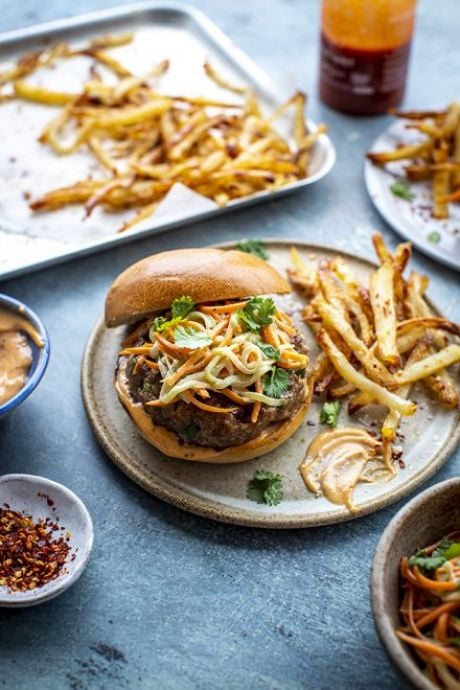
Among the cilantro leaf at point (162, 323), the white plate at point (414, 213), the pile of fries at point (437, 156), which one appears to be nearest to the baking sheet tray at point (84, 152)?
the white plate at point (414, 213)

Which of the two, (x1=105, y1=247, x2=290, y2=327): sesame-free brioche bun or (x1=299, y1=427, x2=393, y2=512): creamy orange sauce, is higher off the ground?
(x1=105, y1=247, x2=290, y2=327): sesame-free brioche bun

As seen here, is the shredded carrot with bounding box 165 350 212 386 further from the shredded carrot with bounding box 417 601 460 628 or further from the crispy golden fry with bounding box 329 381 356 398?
the shredded carrot with bounding box 417 601 460 628

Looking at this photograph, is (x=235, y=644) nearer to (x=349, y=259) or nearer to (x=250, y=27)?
(x=349, y=259)

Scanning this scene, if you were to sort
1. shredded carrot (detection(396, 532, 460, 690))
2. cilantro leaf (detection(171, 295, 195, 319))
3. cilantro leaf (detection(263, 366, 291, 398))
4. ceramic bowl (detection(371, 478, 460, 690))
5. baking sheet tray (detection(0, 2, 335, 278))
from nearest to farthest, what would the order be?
ceramic bowl (detection(371, 478, 460, 690)) → shredded carrot (detection(396, 532, 460, 690)) → cilantro leaf (detection(263, 366, 291, 398)) → cilantro leaf (detection(171, 295, 195, 319)) → baking sheet tray (detection(0, 2, 335, 278))

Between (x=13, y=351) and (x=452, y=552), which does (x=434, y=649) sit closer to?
(x=452, y=552)

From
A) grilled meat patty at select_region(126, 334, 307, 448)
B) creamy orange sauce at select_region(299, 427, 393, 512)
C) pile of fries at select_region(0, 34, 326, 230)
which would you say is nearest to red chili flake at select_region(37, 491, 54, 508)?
grilled meat patty at select_region(126, 334, 307, 448)

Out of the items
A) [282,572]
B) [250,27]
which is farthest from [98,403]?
[250,27]

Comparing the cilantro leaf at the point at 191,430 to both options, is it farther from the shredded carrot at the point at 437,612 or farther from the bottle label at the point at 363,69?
the bottle label at the point at 363,69
